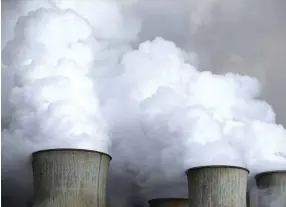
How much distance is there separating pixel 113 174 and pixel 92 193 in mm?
2901

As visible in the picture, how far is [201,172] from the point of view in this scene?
9.78 m

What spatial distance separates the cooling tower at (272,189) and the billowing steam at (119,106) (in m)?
0.67

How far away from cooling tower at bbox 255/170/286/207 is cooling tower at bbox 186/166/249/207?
6.17 ft

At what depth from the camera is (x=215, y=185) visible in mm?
9734

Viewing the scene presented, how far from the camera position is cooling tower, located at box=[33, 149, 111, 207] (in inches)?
358

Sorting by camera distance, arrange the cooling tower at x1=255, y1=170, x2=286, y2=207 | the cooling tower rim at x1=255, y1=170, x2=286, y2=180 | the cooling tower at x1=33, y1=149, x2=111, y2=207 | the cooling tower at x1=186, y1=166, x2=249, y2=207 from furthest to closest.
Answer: the cooling tower rim at x1=255, y1=170, x2=286, y2=180 → the cooling tower at x1=255, y1=170, x2=286, y2=207 → the cooling tower at x1=186, y1=166, x2=249, y2=207 → the cooling tower at x1=33, y1=149, x2=111, y2=207

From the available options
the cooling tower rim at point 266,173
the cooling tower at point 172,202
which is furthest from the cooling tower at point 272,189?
the cooling tower at point 172,202

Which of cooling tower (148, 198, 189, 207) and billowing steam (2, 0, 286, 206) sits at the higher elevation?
billowing steam (2, 0, 286, 206)

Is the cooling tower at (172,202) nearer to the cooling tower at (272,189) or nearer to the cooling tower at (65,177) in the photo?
the cooling tower at (272,189)

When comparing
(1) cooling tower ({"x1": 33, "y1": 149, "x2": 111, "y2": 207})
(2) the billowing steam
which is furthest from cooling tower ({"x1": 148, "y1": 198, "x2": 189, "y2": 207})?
(1) cooling tower ({"x1": 33, "y1": 149, "x2": 111, "y2": 207})

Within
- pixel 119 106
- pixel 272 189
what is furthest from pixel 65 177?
pixel 272 189

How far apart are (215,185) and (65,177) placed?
3077 mm

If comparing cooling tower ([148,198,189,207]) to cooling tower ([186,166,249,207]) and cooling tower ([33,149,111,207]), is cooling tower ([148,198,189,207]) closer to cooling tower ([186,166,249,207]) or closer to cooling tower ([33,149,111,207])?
cooling tower ([186,166,249,207])

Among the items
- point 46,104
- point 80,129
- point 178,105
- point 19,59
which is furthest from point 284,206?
point 19,59
